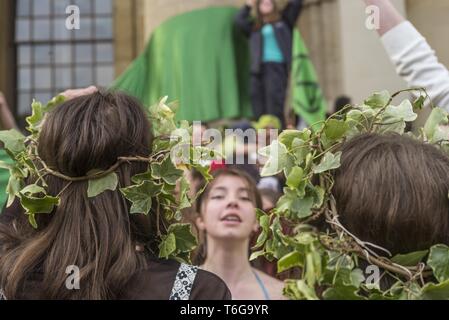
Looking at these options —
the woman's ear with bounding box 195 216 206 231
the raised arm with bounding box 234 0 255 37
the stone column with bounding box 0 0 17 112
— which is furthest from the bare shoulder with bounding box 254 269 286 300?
the stone column with bounding box 0 0 17 112

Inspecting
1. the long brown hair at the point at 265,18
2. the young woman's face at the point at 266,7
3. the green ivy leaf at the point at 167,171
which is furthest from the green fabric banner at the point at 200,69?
the green ivy leaf at the point at 167,171

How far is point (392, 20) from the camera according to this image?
238 centimetres

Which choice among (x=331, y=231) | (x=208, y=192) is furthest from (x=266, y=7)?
(x=331, y=231)

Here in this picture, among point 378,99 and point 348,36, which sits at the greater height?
point 348,36

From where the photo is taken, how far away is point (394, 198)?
1558mm

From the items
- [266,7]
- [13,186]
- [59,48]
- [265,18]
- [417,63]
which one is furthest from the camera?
[59,48]

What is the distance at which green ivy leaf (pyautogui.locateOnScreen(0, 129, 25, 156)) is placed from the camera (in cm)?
204

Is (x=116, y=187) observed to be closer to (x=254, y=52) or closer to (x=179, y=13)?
(x=254, y=52)

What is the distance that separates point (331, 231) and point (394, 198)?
0.46ft

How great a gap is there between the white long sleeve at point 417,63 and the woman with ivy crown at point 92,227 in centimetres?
87

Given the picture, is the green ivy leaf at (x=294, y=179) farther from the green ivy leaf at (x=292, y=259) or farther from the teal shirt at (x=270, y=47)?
the teal shirt at (x=270, y=47)

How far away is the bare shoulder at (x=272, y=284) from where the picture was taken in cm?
310

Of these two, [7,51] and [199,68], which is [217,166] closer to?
[199,68]

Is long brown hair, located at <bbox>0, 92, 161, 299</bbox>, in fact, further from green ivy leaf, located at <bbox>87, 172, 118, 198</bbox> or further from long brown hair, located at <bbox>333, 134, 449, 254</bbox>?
long brown hair, located at <bbox>333, 134, 449, 254</bbox>
